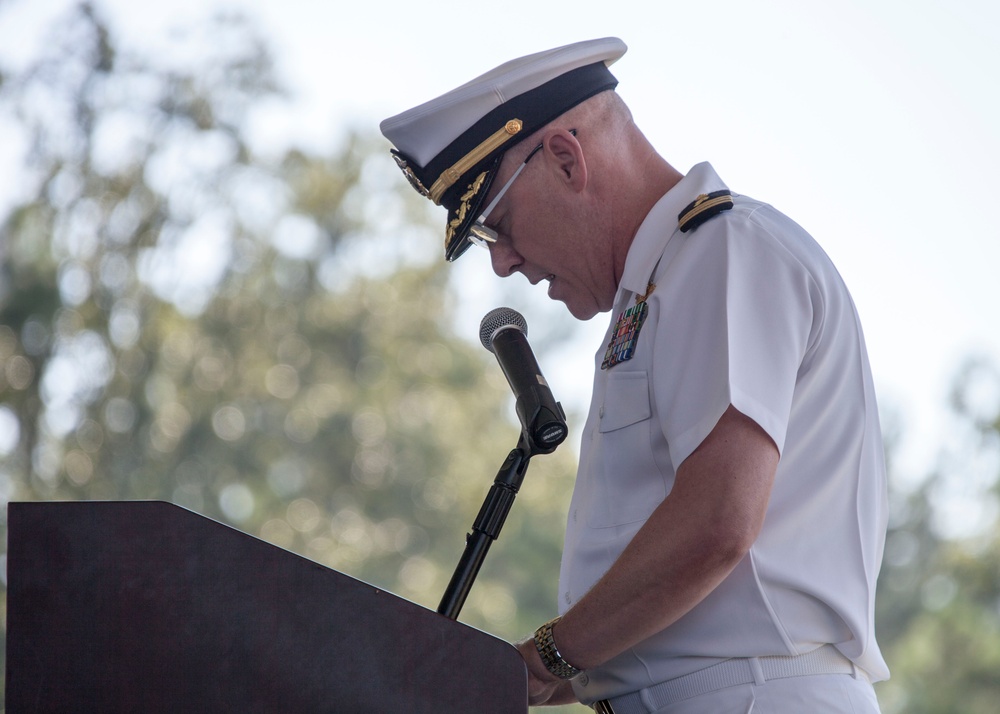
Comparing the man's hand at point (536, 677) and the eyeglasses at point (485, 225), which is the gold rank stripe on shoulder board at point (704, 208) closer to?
the eyeglasses at point (485, 225)

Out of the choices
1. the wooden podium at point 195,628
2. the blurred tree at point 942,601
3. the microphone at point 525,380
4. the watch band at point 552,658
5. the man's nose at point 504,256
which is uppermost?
the man's nose at point 504,256

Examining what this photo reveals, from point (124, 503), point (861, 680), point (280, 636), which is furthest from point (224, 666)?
point (861, 680)

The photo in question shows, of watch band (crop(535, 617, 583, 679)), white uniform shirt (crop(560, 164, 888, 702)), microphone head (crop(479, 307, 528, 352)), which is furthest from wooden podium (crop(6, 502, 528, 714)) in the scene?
microphone head (crop(479, 307, 528, 352))

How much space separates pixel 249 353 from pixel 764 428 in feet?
44.2

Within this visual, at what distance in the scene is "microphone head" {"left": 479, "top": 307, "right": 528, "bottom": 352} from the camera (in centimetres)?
152

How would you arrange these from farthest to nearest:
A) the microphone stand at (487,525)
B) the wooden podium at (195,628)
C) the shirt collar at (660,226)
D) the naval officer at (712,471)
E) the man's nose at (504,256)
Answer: the man's nose at (504,256) → the shirt collar at (660,226) → the microphone stand at (487,525) → the naval officer at (712,471) → the wooden podium at (195,628)

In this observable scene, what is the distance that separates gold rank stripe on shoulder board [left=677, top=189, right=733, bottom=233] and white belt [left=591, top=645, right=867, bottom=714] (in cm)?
53

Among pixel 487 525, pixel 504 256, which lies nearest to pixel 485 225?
pixel 504 256

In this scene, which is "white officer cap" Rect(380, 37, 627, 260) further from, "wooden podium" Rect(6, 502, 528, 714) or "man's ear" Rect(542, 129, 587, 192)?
"wooden podium" Rect(6, 502, 528, 714)

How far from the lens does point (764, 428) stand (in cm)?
114

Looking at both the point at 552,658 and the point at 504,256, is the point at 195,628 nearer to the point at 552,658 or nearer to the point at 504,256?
the point at 552,658

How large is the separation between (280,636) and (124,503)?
0.62 ft

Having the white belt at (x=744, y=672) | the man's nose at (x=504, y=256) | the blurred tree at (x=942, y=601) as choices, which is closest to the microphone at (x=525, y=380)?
the man's nose at (x=504, y=256)

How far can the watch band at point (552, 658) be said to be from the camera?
123 centimetres
